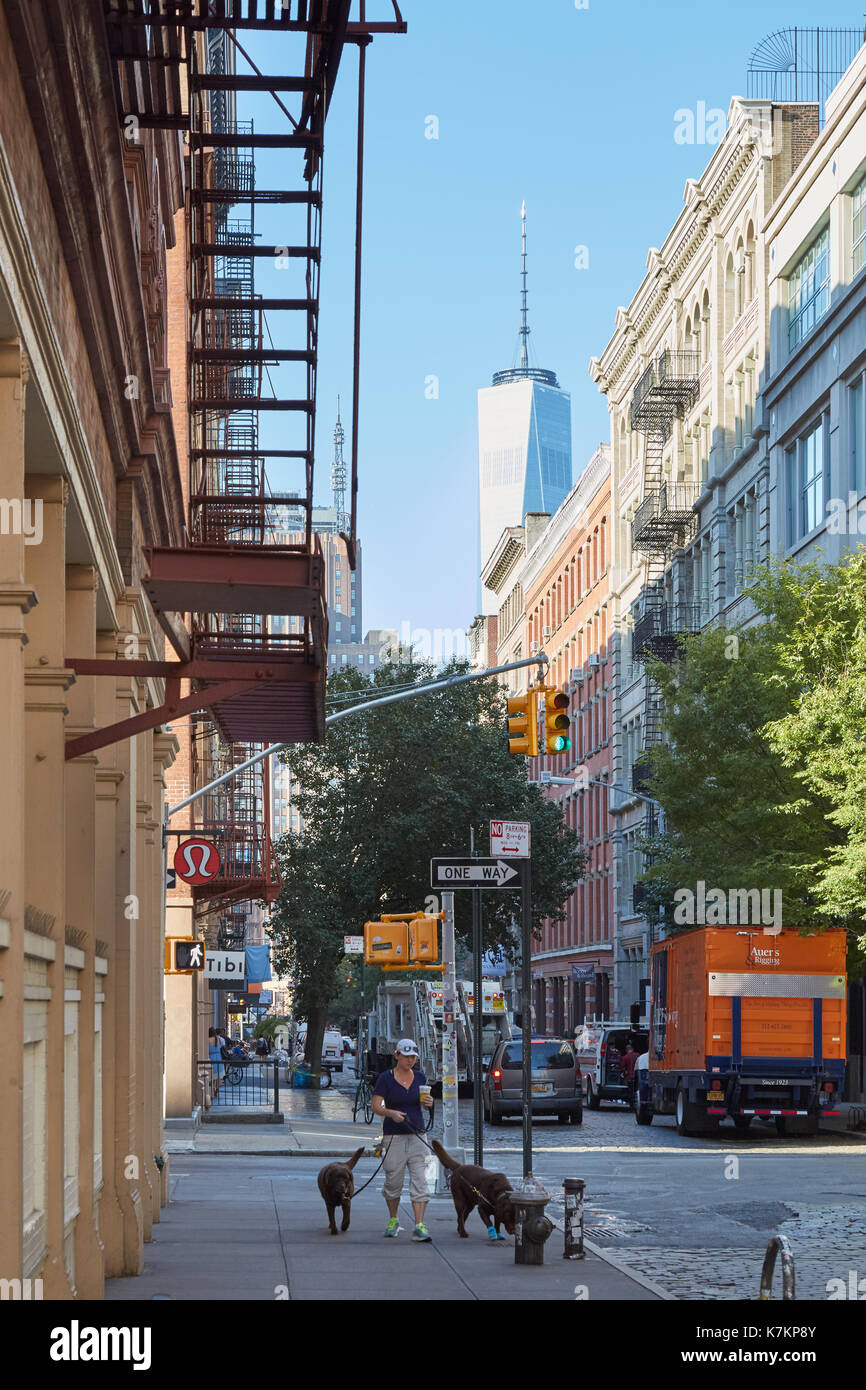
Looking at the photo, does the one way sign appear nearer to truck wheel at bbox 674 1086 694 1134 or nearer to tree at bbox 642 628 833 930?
truck wheel at bbox 674 1086 694 1134

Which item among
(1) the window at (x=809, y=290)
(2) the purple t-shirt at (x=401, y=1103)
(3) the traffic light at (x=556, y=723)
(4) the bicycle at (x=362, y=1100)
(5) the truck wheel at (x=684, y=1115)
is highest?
(1) the window at (x=809, y=290)

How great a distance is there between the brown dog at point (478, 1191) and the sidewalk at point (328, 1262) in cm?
23

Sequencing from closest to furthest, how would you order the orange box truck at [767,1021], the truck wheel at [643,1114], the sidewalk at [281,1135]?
the sidewalk at [281,1135]
the orange box truck at [767,1021]
the truck wheel at [643,1114]

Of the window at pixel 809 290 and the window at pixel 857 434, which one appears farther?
the window at pixel 809 290

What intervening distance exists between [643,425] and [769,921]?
3421 cm

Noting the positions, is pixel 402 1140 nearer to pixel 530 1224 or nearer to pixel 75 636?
pixel 530 1224

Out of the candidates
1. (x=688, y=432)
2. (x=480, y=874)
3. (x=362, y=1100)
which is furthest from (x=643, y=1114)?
(x=688, y=432)

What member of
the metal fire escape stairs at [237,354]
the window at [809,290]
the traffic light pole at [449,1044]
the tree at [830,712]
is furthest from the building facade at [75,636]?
the window at [809,290]

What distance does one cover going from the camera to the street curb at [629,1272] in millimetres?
12234

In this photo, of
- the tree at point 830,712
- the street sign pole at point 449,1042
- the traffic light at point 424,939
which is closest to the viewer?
the street sign pole at point 449,1042

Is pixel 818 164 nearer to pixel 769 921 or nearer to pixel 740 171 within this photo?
pixel 740 171

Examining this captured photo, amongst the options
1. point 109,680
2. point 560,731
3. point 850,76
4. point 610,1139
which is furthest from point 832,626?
point 109,680

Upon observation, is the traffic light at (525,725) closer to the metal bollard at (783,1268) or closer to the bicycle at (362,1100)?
the metal bollard at (783,1268)

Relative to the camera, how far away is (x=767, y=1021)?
30219 millimetres
